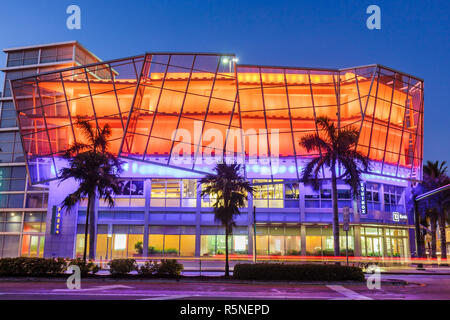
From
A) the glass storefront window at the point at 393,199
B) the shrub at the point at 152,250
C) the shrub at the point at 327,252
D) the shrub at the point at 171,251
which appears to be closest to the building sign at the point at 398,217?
the glass storefront window at the point at 393,199

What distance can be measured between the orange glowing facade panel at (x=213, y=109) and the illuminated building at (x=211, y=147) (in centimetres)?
12

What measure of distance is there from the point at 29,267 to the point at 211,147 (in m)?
24.1

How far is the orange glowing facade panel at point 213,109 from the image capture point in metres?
44.5

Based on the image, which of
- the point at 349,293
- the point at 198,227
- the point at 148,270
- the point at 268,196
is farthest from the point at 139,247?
the point at 349,293

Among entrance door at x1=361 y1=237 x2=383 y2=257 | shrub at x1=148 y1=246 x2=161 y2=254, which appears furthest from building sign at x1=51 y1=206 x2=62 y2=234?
entrance door at x1=361 y1=237 x2=383 y2=257

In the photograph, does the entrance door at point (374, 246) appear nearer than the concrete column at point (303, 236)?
No

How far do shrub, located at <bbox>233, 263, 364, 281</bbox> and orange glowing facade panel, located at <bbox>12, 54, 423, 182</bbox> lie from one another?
2197 cm

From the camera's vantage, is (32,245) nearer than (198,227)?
No

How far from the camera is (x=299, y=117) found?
46.5 meters

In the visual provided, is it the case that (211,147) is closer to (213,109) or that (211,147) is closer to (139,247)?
(213,109)

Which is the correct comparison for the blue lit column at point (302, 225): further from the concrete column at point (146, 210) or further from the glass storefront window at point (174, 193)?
the concrete column at point (146, 210)

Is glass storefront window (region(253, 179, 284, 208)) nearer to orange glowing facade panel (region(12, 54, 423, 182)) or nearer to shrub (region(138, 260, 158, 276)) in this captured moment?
orange glowing facade panel (region(12, 54, 423, 182))

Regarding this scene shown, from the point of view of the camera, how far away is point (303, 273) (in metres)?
24.0
